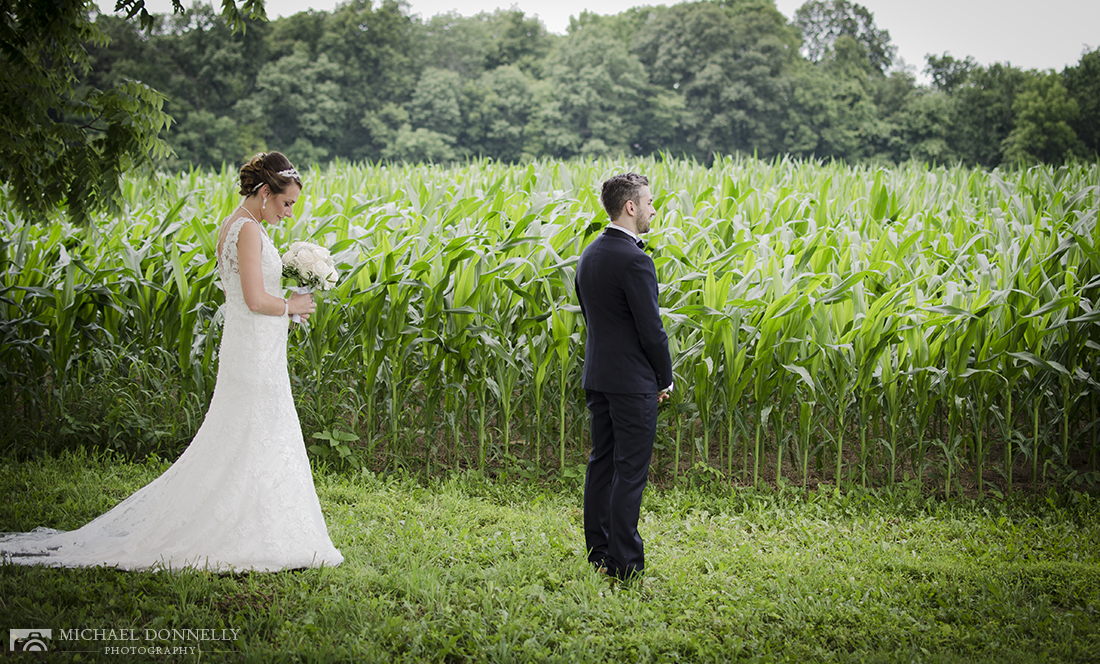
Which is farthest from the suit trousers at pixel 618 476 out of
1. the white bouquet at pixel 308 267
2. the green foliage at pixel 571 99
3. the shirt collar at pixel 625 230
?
the green foliage at pixel 571 99

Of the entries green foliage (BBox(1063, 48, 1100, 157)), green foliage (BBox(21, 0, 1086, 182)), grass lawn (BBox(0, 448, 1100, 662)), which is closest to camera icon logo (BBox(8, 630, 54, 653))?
grass lawn (BBox(0, 448, 1100, 662))

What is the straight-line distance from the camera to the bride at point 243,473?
10.1ft

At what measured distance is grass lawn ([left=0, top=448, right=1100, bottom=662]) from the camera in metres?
2.59

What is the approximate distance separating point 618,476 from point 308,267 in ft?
5.57

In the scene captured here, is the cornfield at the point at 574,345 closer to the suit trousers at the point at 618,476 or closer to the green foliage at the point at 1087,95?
the suit trousers at the point at 618,476

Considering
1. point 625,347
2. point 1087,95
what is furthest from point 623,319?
point 1087,95

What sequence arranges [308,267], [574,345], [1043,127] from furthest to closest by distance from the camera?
[1043,127], [574,345], [308,267]

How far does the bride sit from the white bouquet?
0.07 m

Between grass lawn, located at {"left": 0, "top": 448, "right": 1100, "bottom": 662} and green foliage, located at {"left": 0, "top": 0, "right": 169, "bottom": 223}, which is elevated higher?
green foliage, located at {"left": 0, "top": 0, "right": 169, "bottom": 223}

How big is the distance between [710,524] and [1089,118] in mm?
39914

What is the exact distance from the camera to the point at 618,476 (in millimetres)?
3000

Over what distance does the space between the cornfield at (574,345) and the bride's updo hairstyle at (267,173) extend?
3.88ft

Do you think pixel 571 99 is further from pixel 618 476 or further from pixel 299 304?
pixel 618 476

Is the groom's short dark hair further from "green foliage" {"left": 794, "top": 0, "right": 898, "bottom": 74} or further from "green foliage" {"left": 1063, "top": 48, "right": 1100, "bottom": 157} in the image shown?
"green foliage" {"left": 794, "top": 0, "right": 898, "bottom": 74}
